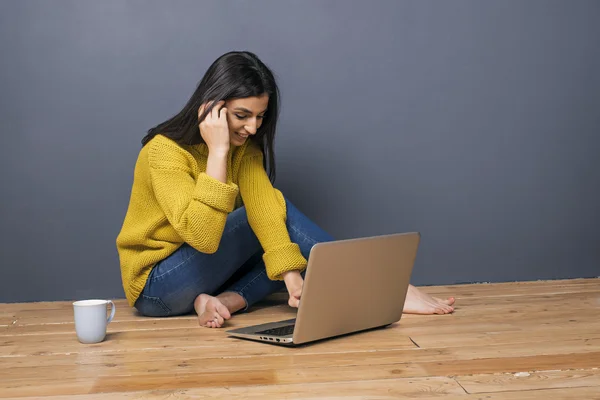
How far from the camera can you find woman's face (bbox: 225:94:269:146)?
2.01 m

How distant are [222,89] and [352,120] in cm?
83

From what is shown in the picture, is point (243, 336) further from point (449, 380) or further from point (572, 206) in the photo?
point (572, 206)

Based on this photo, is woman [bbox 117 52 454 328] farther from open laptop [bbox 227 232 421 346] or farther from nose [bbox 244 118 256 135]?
open laptop [bbox 227 232 421 346]

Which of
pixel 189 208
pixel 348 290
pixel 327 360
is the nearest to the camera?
pixel 327 360

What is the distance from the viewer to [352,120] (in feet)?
8.94

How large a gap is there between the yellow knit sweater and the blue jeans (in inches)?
1.3

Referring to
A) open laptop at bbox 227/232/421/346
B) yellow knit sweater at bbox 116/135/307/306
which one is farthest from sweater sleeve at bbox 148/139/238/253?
open laptop at bbox 227/232/421/346

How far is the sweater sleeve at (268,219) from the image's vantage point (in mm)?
2029

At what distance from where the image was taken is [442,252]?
2787 mm

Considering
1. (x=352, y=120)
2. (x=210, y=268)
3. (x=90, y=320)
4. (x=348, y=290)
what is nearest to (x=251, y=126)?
(x=210, y=268)

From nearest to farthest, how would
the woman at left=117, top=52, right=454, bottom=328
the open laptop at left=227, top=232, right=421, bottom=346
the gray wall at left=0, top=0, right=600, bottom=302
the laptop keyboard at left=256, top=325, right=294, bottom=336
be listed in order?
the open laptop at left=227, top=232, right=421, bottom=346 → the laptop keyboard at left=256, top=325, right=294, bottom=336 → the woman at left=117, top=52, right=454, bottom=328 → the gray wall at left=0, top=0, right=600, bottom=302

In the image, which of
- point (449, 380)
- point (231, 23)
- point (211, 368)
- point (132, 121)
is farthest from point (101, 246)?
point (449, 380)

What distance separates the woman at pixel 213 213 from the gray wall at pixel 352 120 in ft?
1.71

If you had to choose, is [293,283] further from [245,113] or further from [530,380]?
[530,380]
